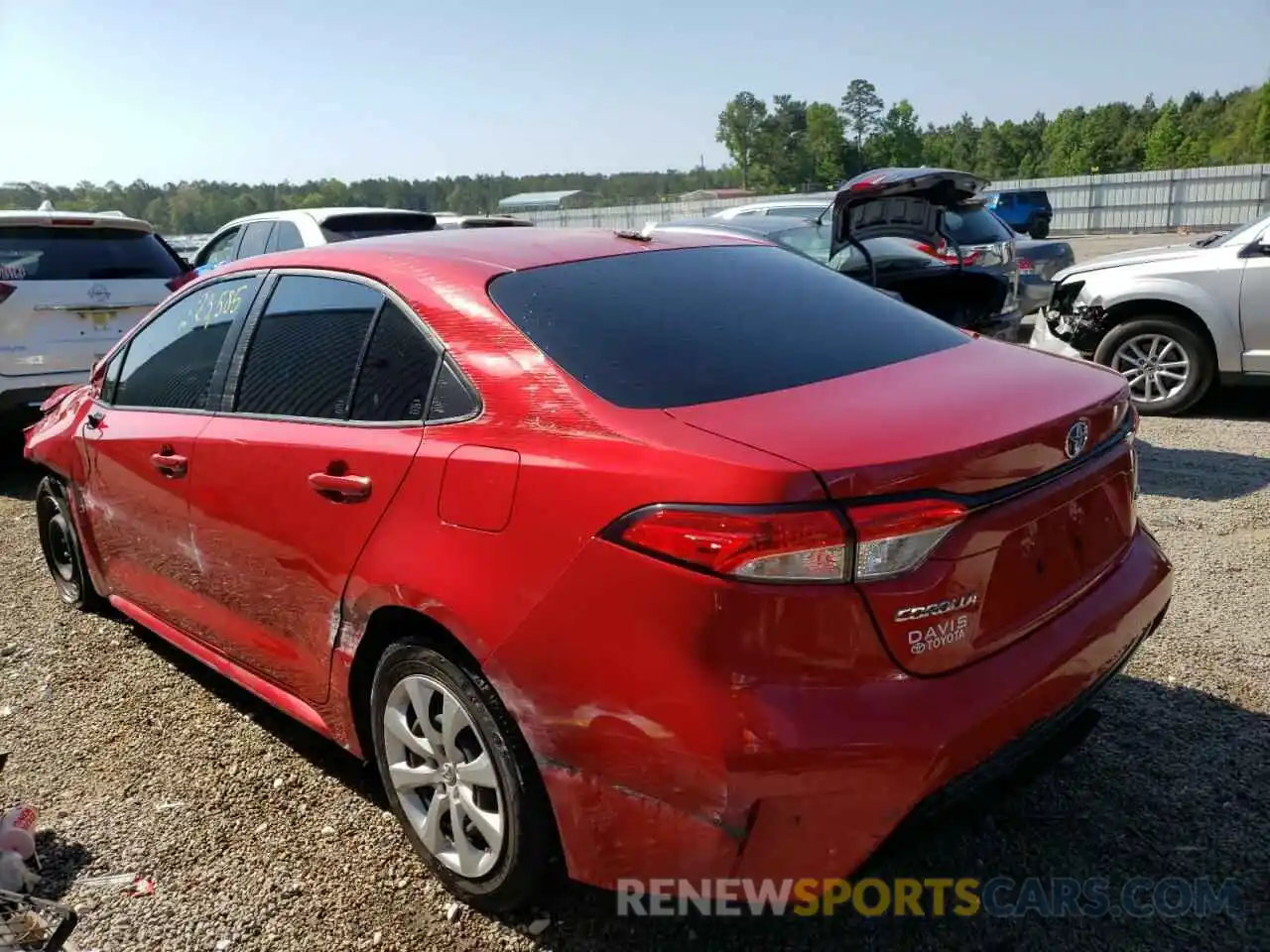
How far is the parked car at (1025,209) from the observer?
29.3 m

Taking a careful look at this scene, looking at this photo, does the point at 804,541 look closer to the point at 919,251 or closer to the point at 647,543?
the point at 647,543

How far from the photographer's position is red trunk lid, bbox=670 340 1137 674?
73.5 inches

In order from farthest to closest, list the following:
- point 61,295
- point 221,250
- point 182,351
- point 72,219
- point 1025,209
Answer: point 1025,209, point 221,250, point 72,219, point 61,295, point 182,351

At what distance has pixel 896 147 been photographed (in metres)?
101

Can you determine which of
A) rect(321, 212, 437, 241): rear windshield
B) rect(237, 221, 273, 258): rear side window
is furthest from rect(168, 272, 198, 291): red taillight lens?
rect(237, 221, 273, 258): rear side window

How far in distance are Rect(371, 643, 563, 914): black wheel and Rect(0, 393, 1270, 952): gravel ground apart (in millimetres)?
149

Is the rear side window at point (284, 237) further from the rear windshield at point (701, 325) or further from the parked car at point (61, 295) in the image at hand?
the rear windshield at point (701, 325)

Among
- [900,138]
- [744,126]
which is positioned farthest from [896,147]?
[744,126]

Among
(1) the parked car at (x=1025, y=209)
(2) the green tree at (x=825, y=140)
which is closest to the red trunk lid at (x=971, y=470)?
(1) the parked car at (x=1025, y=209)

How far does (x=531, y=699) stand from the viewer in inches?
82.0

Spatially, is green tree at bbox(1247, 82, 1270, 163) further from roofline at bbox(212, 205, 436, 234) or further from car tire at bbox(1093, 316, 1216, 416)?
roofline at bbox(212, 205, 436, 234)

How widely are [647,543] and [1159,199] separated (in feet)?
138

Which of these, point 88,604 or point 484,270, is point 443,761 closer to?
point 484,270

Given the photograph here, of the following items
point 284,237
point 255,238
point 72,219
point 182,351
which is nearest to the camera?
point 182,351
